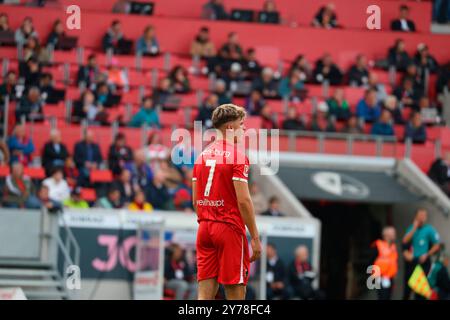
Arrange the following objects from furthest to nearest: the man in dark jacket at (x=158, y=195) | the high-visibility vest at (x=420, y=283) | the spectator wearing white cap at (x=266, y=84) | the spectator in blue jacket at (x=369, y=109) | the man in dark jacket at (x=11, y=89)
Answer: the spectator in blue jacket at (x=369, y=109) → the spectator wearing white cap at (x=266, y=84) → the man in dark jacket at (x=11, y=89) → the man in dark jacket at (x=158, y=195) → the high-visibility vest at (x=420, y=283)

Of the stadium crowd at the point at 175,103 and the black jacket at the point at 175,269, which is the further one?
the stadium crowd at the point at 175,103

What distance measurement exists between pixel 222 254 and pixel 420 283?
9494mm

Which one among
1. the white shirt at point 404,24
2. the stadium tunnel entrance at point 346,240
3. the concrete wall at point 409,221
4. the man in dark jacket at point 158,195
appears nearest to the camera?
the man in dark jacket at point 158,195

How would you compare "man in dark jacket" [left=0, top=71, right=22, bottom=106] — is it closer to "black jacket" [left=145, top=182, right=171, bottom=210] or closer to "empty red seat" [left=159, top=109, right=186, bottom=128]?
"empty red seat" [left=159, top=109, right=186, bottom=128]

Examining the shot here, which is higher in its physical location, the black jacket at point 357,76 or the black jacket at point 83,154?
the black jacket at point 357,76

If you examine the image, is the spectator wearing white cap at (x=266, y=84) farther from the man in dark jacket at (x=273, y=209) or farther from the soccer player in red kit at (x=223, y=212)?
the soccer player in red kit at (x=223, y=212)

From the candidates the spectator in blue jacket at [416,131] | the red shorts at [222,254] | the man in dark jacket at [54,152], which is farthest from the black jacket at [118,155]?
the red shorts at [222,254]

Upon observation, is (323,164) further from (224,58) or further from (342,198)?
(224,58)

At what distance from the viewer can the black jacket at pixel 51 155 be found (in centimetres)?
1854

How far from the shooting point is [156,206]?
18.4 meters

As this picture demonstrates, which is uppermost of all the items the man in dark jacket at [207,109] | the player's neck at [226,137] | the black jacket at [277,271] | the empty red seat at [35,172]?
the player's neck at [226,137]

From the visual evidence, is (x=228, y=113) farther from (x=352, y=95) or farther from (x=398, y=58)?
(x=398, y=58)

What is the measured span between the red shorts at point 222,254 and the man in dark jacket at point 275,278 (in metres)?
8.08
